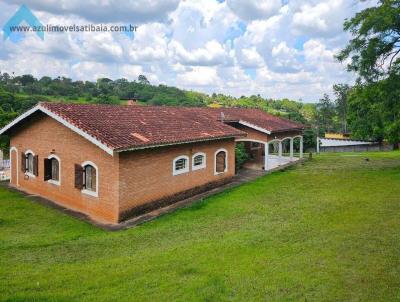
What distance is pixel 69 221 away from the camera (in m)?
12.2

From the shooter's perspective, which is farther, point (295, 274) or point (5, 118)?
point (5, 118)

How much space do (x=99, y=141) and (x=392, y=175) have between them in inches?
650

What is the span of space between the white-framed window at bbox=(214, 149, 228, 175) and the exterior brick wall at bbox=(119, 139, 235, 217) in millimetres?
304

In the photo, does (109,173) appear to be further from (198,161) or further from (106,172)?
(198,161)

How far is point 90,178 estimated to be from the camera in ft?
43.8

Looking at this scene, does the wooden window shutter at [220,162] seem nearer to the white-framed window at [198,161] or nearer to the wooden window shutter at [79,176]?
the white-framed window at [198,161]

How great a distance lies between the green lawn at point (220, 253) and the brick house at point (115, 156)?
124 cm

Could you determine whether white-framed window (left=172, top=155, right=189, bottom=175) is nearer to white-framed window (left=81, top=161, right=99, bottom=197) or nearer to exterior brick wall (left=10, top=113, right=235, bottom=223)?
exterior brick wall (left=10, top=113, right=235, bottom=223)

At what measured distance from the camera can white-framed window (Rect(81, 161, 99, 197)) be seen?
13.0 meters

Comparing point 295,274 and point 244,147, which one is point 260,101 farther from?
point 295,274

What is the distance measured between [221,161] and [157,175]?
5.35 m

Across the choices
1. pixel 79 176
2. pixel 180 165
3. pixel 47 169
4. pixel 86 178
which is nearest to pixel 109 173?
pixel 86 178

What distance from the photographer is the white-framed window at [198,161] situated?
1633cm

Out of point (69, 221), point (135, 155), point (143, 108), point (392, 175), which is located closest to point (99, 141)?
point (135, 155)
